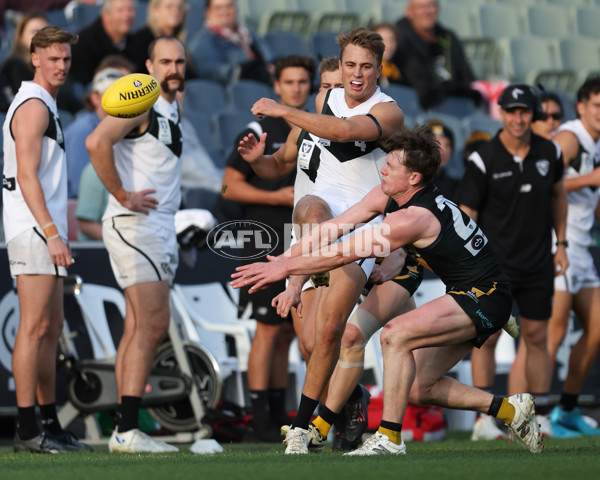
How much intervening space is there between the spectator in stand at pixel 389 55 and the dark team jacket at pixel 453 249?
598 cm

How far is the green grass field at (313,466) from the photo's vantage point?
4754mm

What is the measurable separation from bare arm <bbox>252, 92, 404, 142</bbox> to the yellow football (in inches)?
42.1

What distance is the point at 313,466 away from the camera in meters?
5.05

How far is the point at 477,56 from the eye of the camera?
1569cm

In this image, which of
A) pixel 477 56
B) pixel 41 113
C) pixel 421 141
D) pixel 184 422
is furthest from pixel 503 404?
pixel 477 56

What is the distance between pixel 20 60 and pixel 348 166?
439 cm

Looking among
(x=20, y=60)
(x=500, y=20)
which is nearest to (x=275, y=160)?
(x=20, y=60)

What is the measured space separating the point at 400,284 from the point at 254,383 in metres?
1.85

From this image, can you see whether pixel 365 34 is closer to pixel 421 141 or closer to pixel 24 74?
pixel 421 141

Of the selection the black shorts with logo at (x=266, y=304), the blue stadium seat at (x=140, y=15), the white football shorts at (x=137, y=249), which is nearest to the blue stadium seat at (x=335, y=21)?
the blue stadium seat at (x=140, y=15)

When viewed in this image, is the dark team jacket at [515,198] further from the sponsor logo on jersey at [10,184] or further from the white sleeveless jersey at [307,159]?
the sponsor logo on jersey at [10,184]

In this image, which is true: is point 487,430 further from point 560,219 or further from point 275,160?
point 275,160

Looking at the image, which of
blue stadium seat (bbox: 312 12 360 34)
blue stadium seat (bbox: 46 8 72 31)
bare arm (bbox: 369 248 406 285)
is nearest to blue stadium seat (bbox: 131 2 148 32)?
blue stadium seat (bbox: 46 8 72 31)

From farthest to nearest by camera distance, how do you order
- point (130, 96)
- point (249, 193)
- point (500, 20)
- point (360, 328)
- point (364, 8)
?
point (500, 20)
point (364, 8)
point (249, 193)
point (130, 96)
point (360, 328)
